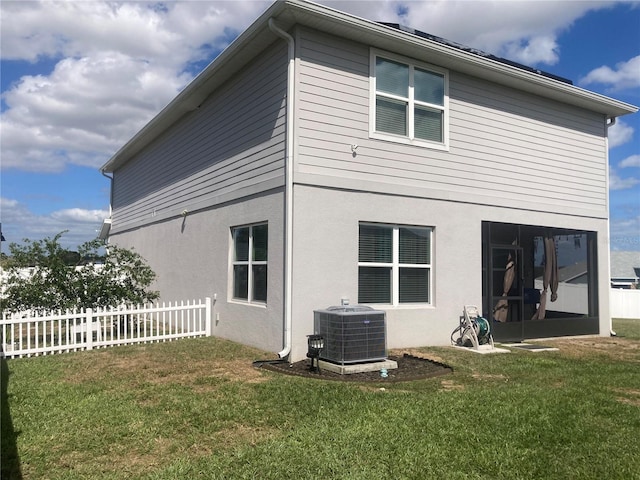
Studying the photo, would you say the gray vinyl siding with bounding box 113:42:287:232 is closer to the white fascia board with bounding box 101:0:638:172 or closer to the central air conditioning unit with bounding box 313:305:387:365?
the white fascia board with bounding box 101:0:638:172

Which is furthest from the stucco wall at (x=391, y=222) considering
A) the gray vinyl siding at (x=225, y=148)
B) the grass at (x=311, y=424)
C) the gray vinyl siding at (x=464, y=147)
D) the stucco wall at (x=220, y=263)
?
the grass at (x=311, y=424)

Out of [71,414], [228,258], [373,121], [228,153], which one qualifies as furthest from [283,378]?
[228,153]

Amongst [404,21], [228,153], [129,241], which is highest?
[404,21]

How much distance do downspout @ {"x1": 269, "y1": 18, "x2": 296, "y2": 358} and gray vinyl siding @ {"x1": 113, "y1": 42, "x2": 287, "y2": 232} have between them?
257 mm

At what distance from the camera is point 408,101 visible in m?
9.74

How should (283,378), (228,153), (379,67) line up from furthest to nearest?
(228,153) < (379,67) < (283,378)

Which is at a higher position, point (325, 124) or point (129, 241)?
point (325, 124)

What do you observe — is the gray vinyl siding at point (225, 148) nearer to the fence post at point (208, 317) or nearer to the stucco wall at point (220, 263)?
the stucco wall at point (220, 263)

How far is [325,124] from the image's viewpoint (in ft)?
28.7

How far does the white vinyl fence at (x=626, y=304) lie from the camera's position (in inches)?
794

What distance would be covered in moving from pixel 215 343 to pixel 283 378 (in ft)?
11.4

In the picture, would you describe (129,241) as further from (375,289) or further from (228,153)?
(375,289)

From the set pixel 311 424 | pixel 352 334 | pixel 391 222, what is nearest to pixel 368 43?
pixel 391 222

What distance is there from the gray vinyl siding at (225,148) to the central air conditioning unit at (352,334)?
2.55 m
